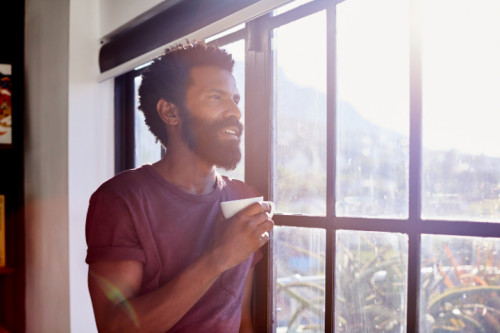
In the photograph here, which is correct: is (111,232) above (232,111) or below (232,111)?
below

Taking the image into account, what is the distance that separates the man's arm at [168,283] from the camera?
1.23 meters

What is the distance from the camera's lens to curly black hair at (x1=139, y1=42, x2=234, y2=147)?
1.49 meters

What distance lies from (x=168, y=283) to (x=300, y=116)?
2.20ft

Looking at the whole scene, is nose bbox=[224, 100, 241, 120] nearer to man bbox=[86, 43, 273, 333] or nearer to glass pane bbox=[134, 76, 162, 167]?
man bbox=[86, 43, 273, 333]

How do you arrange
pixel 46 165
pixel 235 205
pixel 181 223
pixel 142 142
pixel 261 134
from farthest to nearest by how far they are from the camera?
pixel 46 165, pixel 142 142, pixel 261 134, pixel 181 223, pixel 235 205

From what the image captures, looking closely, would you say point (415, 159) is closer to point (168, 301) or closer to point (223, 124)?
point (223, 124)

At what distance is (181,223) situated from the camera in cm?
138

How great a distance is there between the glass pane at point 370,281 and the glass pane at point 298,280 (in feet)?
0.24

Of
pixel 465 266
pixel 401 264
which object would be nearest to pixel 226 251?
pixel 401 264

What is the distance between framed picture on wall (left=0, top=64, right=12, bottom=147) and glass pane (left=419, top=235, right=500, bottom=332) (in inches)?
108

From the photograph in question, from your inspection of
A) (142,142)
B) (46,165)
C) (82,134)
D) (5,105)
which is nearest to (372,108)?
(142,142)

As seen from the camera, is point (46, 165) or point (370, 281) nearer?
point (370, 281)

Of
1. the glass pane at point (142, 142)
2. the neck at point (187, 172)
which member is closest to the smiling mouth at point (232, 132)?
the neck at point (187, 172)

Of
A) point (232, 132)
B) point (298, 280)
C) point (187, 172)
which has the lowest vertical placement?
point (298, 280)
